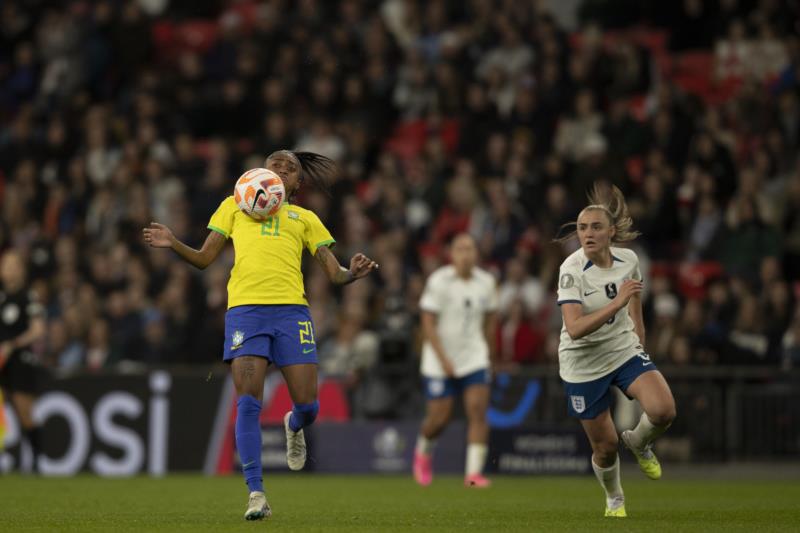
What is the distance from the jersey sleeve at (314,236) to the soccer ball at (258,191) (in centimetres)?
48

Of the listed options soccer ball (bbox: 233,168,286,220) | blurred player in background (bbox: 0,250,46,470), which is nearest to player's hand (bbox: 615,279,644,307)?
soccer ball (bbox: 233,168,286,220)

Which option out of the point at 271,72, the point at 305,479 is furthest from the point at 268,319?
the point at 271,72

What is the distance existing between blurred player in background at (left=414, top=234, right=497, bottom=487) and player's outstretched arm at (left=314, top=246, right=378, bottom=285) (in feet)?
17.4

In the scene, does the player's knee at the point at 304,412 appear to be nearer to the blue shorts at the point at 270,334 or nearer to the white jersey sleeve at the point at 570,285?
the blue shorts at the point at 270,334

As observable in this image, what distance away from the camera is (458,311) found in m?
16.1

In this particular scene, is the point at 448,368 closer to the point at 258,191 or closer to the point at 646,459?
the point at 646,459

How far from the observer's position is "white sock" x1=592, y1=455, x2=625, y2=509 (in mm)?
10727

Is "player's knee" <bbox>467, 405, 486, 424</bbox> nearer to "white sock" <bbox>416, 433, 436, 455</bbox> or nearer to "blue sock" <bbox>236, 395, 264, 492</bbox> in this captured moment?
"white sock" <bbox>416, 433, 436, 455</bbox>

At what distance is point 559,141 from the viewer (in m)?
22.0

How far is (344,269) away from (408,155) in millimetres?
13525

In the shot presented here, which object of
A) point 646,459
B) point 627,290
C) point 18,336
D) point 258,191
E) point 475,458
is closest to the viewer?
point 627,290

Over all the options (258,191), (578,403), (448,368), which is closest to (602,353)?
(578,403)

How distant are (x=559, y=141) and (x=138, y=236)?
673 centimetres

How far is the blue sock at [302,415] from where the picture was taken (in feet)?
34.4
